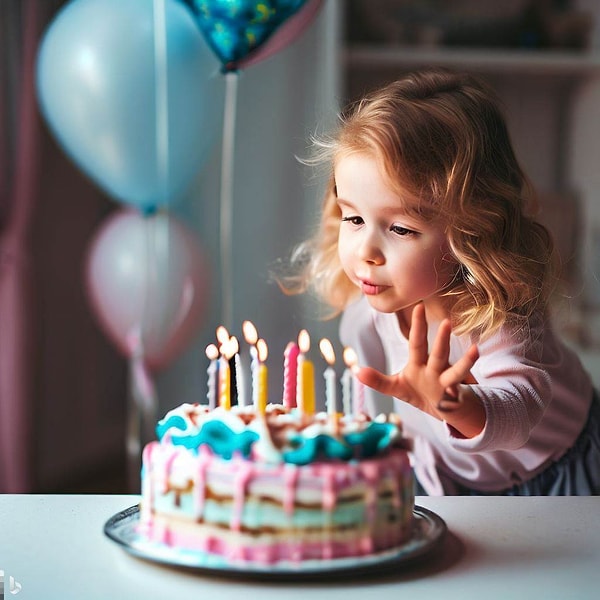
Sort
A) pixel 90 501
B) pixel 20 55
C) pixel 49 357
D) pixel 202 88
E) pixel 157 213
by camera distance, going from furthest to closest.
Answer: pixel 49 357 < pixel 20 55 < pixel 157 213 < pixel 202 88 < pixel 90 501

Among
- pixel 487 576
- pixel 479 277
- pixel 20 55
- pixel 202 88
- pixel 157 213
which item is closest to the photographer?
pixel 487 576

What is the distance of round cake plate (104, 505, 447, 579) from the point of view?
74 cm

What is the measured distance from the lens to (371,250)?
3.63 ft

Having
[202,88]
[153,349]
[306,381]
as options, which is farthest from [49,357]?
[306,381]

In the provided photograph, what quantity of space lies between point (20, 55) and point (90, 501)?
189cm

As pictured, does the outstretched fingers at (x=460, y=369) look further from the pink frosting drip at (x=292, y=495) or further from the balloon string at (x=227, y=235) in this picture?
the balloon string at (x=227, y=235)

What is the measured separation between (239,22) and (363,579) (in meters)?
1.30

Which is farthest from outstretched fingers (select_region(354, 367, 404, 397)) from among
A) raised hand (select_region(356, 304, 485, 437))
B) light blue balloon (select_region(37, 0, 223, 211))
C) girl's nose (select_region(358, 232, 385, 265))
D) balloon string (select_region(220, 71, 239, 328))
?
balloon string (select_region(220, 71, 239, 328))

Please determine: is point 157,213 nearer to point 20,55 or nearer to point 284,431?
point 20,55

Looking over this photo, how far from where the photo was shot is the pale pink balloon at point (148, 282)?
7.32 ft

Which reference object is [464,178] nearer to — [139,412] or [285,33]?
[285,33]

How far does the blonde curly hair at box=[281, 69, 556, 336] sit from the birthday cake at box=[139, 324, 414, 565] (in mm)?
376

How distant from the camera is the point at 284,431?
2.65ft
